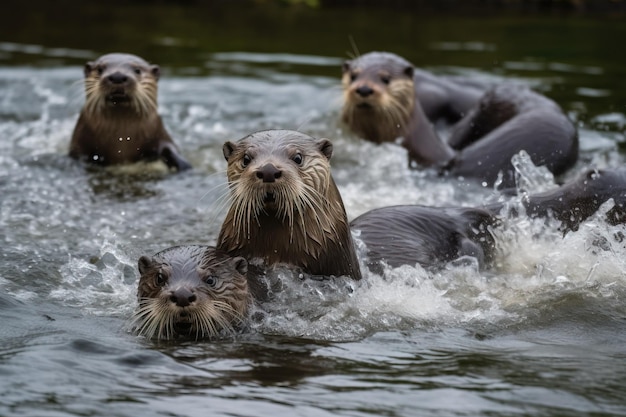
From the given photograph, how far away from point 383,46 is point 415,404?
9612mm

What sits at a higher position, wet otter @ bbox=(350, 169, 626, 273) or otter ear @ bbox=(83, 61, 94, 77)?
otter ear @ bbox=(83, 61, 94, 77)

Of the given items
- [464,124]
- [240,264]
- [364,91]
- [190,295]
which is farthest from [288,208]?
[464,124]

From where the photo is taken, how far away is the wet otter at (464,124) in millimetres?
8219

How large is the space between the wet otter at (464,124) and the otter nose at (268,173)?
3.48 metres

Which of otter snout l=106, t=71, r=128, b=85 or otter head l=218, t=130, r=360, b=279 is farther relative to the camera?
otter snout l=106, t=71, r=128, b=85

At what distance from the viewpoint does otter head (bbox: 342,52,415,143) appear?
875 centimetres

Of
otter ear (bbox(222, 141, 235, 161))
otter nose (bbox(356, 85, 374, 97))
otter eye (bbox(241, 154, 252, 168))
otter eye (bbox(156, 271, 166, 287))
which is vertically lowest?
otter eye (bbox(156, 271, 166, 287))

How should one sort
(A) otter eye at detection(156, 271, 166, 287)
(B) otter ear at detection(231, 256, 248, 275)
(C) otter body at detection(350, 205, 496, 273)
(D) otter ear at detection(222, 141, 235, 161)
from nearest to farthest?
1. (A) otter eye at detection(156, 271, 166, 287)
2. (B) otter ear at detection(231, 256, 248, 275)
3. (D) otter ear at detection(222, 141, 235, 161)
4. (C) otter body at detection(350, 205, 496, 273)

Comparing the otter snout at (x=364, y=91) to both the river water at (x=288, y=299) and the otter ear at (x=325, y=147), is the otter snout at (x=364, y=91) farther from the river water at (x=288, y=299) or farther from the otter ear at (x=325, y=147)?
the otter ear at (x=325, y=147)

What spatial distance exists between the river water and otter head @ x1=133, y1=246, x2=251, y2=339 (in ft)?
0.28

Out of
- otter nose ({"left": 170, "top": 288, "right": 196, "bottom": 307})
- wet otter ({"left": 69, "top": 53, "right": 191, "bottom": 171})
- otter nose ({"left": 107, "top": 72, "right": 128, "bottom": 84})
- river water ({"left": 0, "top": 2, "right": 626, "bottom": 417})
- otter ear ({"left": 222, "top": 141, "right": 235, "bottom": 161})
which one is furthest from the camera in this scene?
wet otter ({"left": 69, "top": 53, "right": 191, "bottom": 171})

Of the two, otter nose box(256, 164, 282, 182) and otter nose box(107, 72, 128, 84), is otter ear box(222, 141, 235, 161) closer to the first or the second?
otter nose box(256, 164, 282, 182)

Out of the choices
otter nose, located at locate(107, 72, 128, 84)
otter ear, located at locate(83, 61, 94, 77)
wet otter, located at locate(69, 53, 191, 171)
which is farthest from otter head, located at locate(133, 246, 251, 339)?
otter ear, located at locate(83, 61, 94, 77)

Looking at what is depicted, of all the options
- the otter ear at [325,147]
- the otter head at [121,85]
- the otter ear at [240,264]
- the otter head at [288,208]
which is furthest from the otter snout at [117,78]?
the otter ear at [240,264]
